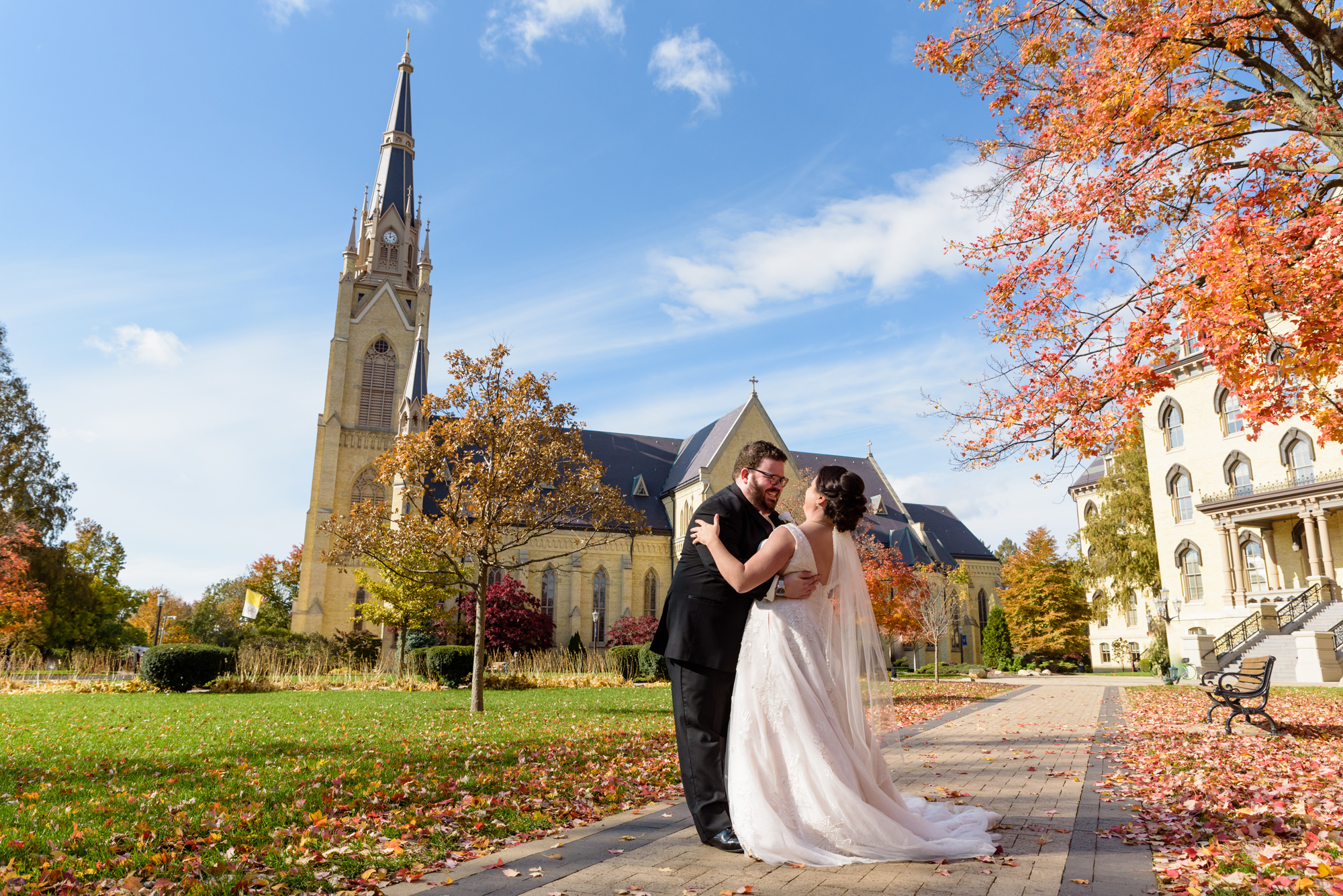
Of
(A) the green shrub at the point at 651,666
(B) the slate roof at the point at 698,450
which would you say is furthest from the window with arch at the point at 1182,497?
(A) the green shrub at the point at 651,666

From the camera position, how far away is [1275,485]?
29281mm

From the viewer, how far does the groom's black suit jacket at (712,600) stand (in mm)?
4621

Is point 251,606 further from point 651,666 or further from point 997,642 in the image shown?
point 997,642

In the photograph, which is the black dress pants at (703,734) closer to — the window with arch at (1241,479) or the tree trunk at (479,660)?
the tree trunk at (479,660)

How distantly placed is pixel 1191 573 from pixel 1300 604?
5550 millimetres

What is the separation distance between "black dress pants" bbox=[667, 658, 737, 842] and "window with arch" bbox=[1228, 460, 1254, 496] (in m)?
33.6

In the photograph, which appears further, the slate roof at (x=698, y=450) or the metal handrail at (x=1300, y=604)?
the slate roof at (x=698, y=450)

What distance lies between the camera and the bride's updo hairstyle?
15.5 ft

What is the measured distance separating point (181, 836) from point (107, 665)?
81.8 ft

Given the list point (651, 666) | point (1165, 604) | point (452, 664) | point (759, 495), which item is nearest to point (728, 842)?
point (759, 495)

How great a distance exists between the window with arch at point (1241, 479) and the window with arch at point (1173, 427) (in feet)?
7.18

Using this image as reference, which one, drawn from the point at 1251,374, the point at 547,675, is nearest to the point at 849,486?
the point at 1251,374

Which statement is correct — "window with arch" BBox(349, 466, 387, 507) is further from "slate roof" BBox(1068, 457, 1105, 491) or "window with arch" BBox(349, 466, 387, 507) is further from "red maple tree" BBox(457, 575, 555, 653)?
"slate roof" BBox(1068, 457, 1105, 491)

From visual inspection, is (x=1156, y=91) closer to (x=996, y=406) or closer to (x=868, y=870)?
(x=996, y=406)
